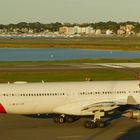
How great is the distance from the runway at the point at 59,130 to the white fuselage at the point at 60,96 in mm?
1174

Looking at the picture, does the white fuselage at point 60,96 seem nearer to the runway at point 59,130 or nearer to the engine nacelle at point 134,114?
the engine nacelle at point 134,114

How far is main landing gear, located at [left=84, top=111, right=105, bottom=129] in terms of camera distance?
29.0 m

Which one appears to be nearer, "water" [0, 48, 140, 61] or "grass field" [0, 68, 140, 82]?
"grass field" [0, 68, 140, 82]

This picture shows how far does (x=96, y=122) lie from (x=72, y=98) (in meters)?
2.38

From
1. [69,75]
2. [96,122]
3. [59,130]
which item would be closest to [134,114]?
[96,122]

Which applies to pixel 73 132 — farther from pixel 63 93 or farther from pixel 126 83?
pixel 126 83

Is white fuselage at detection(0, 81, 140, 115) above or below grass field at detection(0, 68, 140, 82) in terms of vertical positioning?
above

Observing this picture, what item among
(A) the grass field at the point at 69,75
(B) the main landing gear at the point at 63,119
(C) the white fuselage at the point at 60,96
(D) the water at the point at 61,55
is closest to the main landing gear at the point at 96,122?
(C) the white fuselage at the point at 60,96

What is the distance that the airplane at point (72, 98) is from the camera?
29.0m

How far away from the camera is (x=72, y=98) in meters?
29.8

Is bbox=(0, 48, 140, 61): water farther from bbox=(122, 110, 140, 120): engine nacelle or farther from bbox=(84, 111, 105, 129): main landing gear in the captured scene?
bbox=(122, 110, 140, 120): engine nacelle

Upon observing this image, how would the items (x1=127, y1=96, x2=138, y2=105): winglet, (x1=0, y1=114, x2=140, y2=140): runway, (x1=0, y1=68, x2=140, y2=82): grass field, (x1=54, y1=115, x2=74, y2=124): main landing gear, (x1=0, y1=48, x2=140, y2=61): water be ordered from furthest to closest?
(x1=0, y1=48, x2=140, y2=61): water, (x1=0, y1=68, x2=140, y2=82): grass field, (x1=54, y1=115, x2=74, y2=124): main landing gear, (x1=127, y1=96, x2=138, y2=105): winglet, (x1=0, y1=114, x2=140, y2=140): runway

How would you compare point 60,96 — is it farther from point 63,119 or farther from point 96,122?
point 96,122

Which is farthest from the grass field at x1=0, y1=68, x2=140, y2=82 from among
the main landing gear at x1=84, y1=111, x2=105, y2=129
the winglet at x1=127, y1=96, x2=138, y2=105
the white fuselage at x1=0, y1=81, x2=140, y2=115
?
the winglet at x1=127, y1=96, x2=138, y2=105
